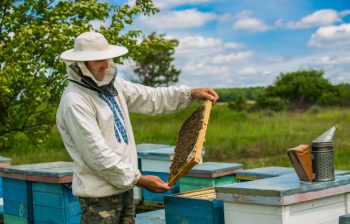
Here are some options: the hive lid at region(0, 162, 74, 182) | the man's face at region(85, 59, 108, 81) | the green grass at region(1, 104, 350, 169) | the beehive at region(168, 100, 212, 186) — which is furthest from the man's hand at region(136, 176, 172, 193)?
the green grass at region(1, 104, 350, 169)

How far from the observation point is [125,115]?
363 centimetres

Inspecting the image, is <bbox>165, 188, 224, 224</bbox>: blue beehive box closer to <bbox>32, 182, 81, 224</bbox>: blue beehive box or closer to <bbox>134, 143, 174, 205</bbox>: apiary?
<bbox>32, 182, 81, 224</bbox>: blue beehive box

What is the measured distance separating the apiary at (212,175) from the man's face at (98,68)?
8.42ft

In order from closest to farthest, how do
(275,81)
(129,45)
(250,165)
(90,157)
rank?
(90,157) < (129,45) < (250,165) < (275,81)

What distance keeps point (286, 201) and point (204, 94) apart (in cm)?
91

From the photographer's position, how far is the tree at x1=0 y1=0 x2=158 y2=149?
8031 millimetres

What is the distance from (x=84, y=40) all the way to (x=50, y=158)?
9.21 m

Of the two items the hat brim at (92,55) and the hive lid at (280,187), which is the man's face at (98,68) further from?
the hive lid at (280,187)

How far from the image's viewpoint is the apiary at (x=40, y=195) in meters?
5.30

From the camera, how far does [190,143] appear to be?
3717 mm

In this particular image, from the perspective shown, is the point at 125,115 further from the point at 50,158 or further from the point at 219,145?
the point at 219,145

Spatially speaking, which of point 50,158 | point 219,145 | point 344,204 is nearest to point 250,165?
point 219,145

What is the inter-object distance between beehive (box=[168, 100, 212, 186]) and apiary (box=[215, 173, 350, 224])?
31 centimetres

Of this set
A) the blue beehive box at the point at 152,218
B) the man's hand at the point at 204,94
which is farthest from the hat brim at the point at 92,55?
the blue beehive box at the point at 152,218
